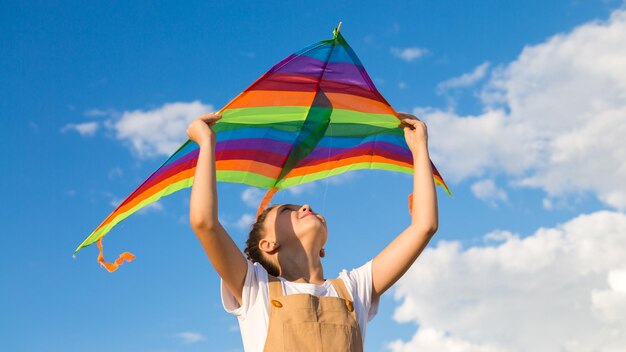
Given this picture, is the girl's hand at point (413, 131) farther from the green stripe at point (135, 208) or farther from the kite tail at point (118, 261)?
the kite tail at point (118, 261)

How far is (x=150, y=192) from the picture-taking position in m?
3.97

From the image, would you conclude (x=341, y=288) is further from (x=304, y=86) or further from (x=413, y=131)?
(x=304, y=86)

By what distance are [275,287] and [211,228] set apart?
416mm

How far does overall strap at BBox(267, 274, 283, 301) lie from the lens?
10.4 ft

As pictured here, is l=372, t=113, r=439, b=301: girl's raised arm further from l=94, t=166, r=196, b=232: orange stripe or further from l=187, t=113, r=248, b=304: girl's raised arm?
l=94, t=166, r=196, b=232: orange stripe

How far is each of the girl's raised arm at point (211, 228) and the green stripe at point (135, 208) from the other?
908mm

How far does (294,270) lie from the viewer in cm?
341

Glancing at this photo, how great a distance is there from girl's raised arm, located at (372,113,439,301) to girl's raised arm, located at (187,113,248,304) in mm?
660

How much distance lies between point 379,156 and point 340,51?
92 cm

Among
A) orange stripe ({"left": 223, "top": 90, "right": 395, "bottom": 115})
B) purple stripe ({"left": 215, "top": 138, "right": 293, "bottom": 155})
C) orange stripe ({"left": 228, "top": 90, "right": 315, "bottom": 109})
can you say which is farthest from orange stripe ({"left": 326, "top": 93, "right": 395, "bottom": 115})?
purple stripe ({"left": 215, "top": 138, "right": 293, "bottom": 155})

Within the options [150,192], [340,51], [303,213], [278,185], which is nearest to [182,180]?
[150,192]

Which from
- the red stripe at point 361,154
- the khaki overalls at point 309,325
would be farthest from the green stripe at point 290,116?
the khaki overalls at point 309,325

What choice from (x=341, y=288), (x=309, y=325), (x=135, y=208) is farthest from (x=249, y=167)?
(x=309, y=325)

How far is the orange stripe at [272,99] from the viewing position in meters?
3.63
